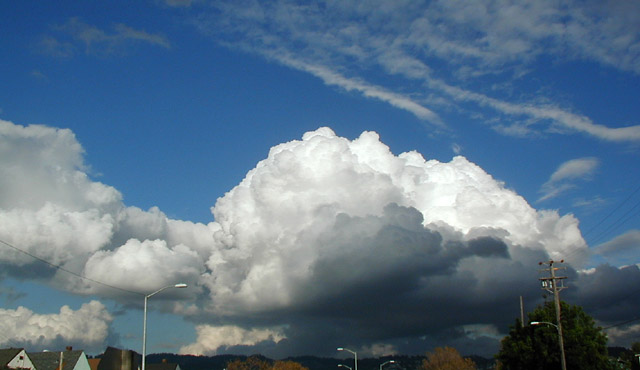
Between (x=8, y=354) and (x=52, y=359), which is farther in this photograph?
(x=52, y=359)

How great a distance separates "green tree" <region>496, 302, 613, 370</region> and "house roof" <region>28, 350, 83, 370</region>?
70395 mm

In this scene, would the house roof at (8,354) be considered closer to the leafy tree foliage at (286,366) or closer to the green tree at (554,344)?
the green tree at (554,344)

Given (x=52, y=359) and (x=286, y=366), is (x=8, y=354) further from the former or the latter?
(x=286, y=366)

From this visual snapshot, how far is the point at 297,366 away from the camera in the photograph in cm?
17400

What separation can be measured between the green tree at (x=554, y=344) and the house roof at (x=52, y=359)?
70.4 m

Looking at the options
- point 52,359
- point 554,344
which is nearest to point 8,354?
point 52,359

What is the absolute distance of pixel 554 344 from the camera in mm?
67938

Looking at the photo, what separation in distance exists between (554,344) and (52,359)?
81.6m

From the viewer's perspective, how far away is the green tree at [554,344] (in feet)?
218

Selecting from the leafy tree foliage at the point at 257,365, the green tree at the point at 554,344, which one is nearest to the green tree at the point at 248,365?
the leafy tree foliage at the point at 257,365

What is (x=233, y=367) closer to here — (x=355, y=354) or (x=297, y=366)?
(x=297, y=366)

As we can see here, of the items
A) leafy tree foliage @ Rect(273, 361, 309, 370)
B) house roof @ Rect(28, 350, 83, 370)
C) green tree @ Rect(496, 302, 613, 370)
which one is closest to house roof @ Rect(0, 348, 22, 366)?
house roof @ Rect(28, 350, 83, 370)

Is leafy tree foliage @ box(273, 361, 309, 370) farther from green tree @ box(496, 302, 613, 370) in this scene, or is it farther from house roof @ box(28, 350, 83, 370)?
green tree @ box(496, 302, 613, 370)

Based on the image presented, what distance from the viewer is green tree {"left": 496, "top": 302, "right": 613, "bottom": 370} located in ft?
218
